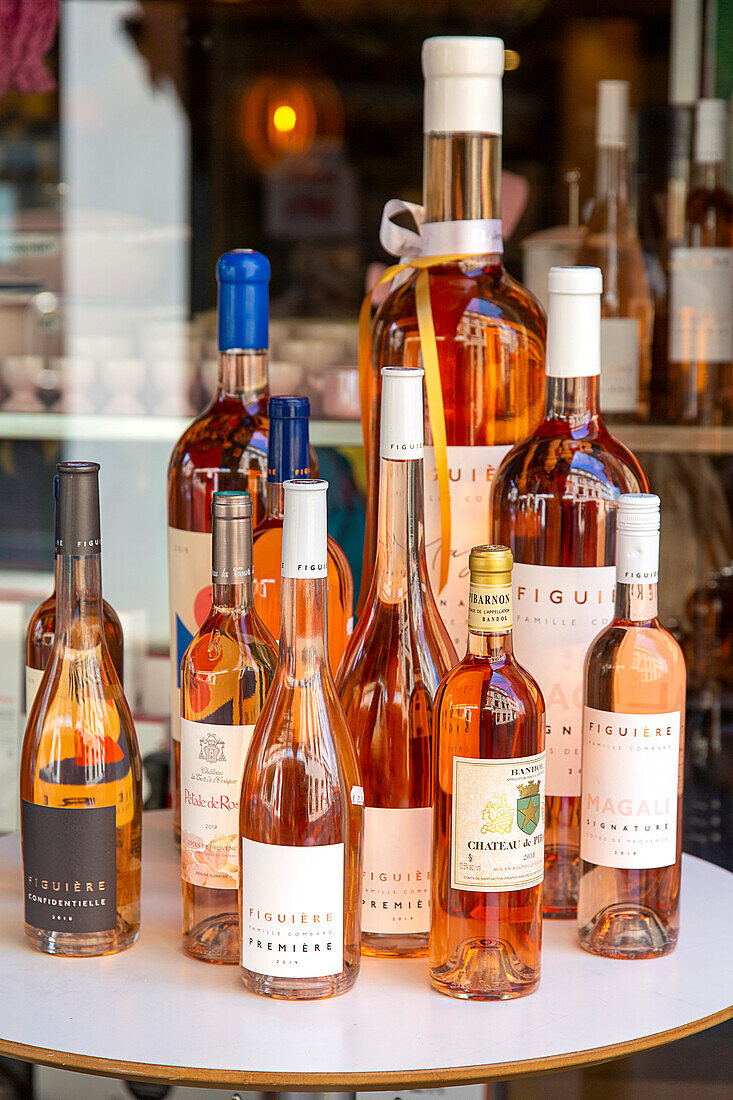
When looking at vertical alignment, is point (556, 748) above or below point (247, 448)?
below

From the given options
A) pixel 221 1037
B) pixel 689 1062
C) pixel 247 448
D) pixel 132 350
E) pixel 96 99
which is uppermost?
pixel 96 99

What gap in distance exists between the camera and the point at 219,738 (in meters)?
0.56

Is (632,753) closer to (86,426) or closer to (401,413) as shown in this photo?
(401,413)

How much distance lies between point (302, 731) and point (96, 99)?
4.91 feet

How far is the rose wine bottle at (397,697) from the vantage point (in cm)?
56

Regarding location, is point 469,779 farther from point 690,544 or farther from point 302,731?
point 690,544

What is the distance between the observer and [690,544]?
1.51m

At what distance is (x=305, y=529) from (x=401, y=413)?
71 mm

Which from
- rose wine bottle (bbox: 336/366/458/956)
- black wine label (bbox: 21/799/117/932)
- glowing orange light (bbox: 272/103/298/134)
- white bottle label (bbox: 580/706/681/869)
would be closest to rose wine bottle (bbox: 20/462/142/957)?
black wine label (bbox: 21/799/117/932)

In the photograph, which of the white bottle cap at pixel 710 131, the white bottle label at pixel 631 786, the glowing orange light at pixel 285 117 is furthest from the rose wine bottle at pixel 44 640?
the glowing orange light at pixel 285 117

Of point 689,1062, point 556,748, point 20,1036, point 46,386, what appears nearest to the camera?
point 20,1036

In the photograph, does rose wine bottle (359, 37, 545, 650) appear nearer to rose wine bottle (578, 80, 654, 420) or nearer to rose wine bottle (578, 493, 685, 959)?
rose wine bottle (578, 493, 685, 959)

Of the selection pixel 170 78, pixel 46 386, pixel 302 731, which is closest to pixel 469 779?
pixel 302 731

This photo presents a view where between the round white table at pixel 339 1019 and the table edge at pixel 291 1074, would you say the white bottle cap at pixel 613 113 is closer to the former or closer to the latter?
the round white table at pixel 339 1019
